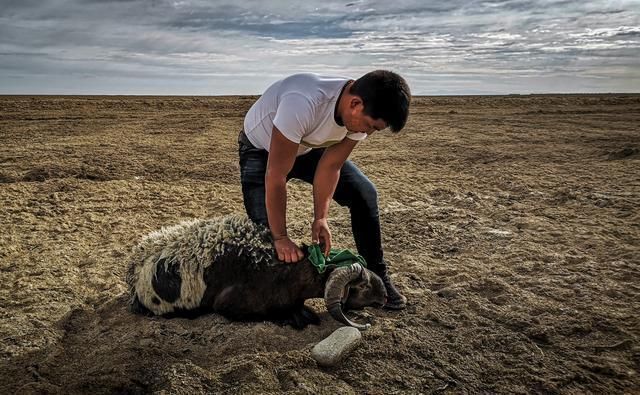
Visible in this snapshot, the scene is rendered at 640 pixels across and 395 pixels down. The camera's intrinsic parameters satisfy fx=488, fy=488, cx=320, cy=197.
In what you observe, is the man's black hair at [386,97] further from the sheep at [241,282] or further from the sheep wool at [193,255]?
the sheep wool at [193,255]

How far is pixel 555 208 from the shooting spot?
667 cm

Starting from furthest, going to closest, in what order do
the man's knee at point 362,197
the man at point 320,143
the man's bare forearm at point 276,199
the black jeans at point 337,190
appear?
the man's knee at point 362,197 → the black jeans at point 337,190 → the man's bare forearm at point 276,199 → the man at point 320,143

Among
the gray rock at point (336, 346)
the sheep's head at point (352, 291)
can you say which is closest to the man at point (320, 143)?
the sheep's head at point (352, 291)

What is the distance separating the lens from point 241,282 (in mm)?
3824

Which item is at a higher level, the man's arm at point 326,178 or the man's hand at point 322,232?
the man's arm at point 326,178

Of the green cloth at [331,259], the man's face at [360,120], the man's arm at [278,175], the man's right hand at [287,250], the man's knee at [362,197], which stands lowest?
the green cloth at [331,259]

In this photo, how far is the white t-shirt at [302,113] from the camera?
10.7ft

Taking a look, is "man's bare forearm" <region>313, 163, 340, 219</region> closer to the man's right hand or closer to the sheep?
the man's right hand

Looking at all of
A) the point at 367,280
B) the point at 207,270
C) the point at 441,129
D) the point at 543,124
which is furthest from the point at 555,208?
the point at 543,124

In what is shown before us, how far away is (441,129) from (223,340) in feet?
46.6

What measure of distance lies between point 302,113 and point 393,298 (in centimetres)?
181

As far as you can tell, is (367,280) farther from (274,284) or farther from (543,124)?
(543,124)

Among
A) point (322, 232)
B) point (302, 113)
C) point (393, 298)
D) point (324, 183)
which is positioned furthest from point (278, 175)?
point (393, 298)

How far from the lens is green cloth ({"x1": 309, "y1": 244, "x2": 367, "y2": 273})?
150 inches
